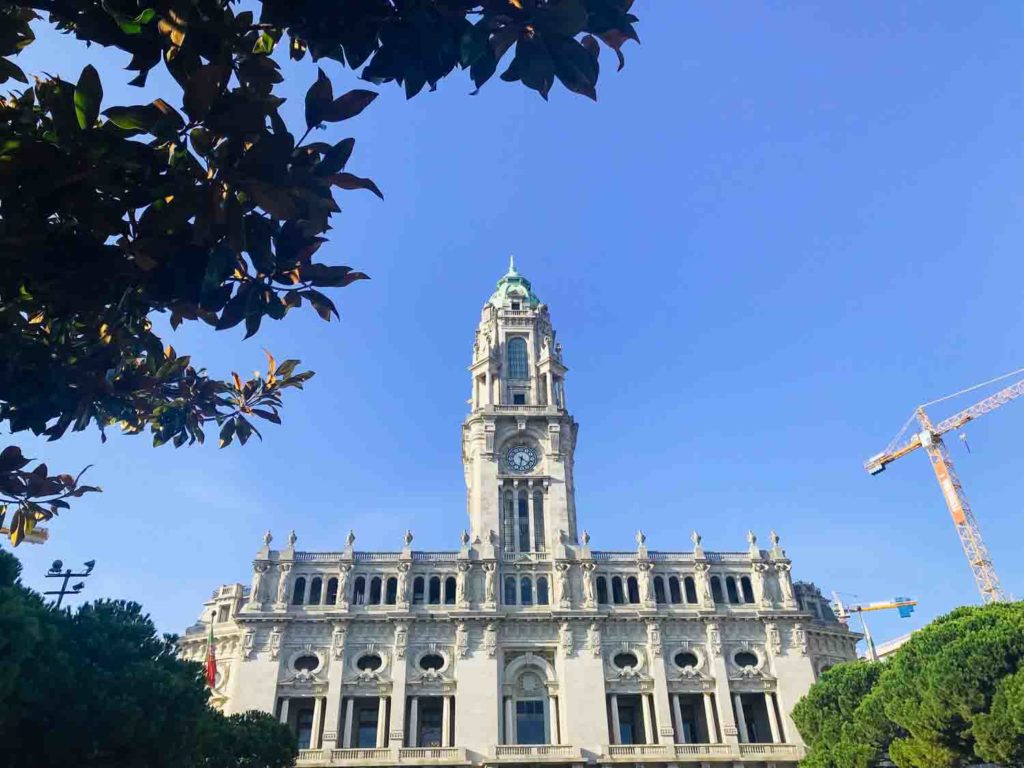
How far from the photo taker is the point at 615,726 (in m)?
50.4

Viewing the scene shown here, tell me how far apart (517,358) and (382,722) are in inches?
1368

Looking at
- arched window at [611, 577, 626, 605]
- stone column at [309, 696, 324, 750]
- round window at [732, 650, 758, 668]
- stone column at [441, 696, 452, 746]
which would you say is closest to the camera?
stone column at [309, 696, 324, 750]

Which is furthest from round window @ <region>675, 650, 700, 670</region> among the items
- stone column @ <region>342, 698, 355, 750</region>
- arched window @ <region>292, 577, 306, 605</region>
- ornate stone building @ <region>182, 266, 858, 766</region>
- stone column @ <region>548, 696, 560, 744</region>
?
arched window @ <region>292, 577, 306, 605</region>

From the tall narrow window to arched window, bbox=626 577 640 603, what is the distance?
982 cm

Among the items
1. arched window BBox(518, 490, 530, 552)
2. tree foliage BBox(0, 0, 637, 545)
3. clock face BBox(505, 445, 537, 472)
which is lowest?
tree foliage BBox(0, 0, 637, 545)

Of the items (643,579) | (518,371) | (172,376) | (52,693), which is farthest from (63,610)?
(518,371)

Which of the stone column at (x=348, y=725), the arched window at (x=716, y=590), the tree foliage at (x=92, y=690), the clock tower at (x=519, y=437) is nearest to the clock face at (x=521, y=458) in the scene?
the clock tower at (x=519, y=437)

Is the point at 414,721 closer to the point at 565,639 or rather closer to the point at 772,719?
the point at 565,639

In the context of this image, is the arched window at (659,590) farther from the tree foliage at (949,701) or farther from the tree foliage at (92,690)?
the tree foliage at (92,690)

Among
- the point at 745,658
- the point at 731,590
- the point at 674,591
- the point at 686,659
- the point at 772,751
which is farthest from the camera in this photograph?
the point at 731,590

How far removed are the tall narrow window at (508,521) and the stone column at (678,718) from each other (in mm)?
16736

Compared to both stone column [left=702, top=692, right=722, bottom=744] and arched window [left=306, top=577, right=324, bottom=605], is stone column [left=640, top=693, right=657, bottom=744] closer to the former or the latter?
stone column [left=702, top=692, right=722, bottom=744]

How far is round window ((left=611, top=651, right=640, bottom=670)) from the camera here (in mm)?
52844

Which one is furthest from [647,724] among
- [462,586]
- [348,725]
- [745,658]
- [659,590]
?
[348,725]
